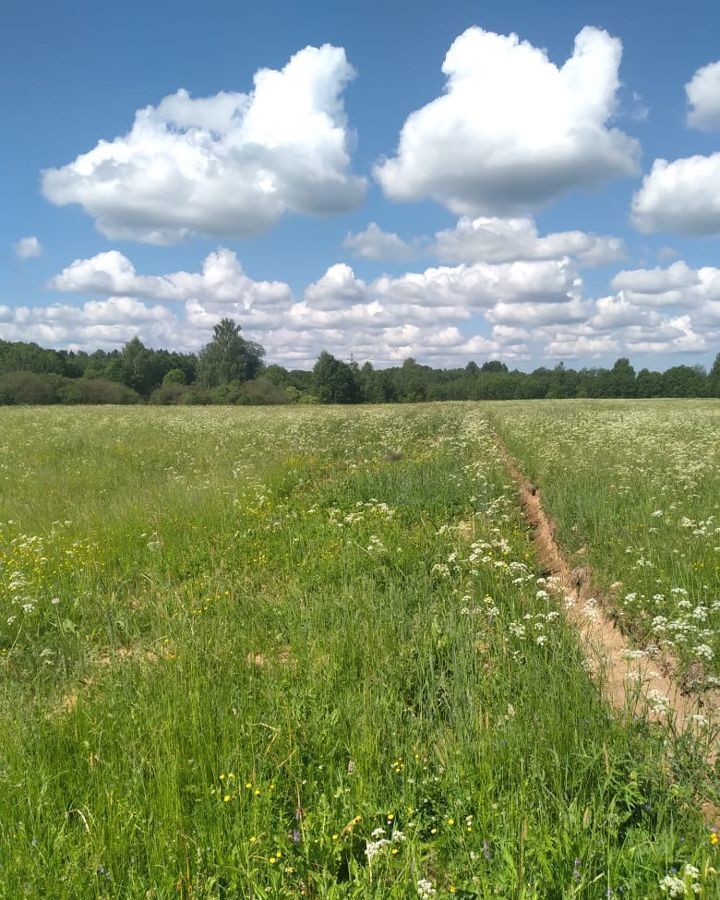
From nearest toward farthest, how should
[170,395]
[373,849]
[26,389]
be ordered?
[373,849], [26,389], [170,395]

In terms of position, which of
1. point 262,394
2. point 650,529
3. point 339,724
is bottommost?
point 339,724

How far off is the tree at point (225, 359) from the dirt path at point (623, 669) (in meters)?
106

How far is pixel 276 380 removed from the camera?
12306cm

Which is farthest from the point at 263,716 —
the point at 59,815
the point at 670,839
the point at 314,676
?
the point at 670,839

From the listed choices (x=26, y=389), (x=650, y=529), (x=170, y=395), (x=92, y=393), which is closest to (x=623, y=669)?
(x=650, y=529)

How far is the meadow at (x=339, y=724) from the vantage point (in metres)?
2.59

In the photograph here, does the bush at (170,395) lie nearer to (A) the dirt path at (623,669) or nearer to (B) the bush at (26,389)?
(B) the bush at (26,389)

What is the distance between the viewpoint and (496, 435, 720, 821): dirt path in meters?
3.41

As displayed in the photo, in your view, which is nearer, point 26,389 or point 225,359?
point 26,389

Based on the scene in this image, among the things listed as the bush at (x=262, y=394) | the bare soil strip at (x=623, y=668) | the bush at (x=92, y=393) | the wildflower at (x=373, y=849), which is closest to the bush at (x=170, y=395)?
the bush at (x=92, y=393)

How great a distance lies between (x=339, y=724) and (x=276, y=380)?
400ft

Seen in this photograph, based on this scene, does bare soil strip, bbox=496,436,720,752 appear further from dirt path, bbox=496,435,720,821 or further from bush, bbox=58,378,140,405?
bush, bbox=58,378,140,405

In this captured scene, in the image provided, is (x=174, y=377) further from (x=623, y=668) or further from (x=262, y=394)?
(x=623, y=668)

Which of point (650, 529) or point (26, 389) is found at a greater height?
point (26, 389)
